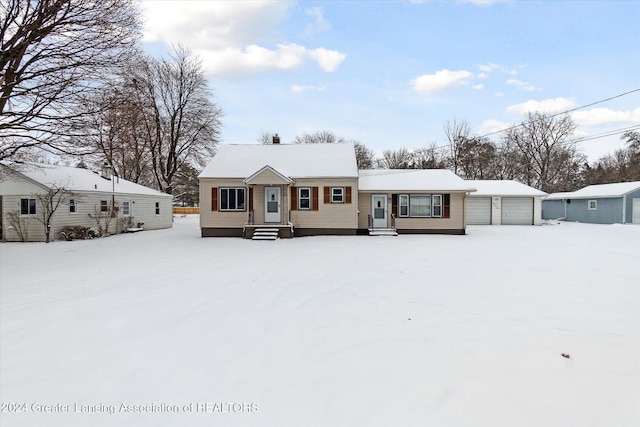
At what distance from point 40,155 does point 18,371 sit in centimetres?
1394

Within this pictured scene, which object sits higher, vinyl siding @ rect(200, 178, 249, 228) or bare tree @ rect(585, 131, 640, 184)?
bare tree @ rect(585, 131, 640, 184)

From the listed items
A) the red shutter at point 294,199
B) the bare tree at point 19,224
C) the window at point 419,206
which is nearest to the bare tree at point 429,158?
the window at point 419,206

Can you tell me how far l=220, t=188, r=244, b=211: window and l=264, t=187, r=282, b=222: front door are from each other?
1.32 metres

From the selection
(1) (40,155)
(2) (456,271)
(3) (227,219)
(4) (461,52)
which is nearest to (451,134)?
(4) (461,52)

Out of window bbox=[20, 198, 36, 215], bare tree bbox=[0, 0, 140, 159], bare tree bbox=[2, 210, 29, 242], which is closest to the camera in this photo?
bare tree bbox=[0, 0, 140, 159]

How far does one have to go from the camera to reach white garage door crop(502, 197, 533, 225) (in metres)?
26.0

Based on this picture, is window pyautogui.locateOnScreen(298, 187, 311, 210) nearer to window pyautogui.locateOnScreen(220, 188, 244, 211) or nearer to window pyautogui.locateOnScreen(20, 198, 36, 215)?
window pyautogui.locateOnScreen(220, 188, 244, 211)

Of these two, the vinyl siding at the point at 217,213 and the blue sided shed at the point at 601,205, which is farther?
the blue sided shed at the point at 601,205

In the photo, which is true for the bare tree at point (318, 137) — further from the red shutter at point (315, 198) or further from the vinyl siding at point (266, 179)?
the vinyl siding at point (266, 179)

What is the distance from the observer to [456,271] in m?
8.61

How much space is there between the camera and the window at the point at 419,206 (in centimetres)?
1911

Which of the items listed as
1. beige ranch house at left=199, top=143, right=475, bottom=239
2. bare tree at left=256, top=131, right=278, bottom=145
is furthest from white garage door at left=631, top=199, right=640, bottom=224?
bare tree at left=256, top=131, right=278, bottom=145

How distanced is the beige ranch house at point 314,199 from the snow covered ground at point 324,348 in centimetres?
912

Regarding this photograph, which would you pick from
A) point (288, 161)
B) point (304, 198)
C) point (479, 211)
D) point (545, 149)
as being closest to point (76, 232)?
point (288, 161)
